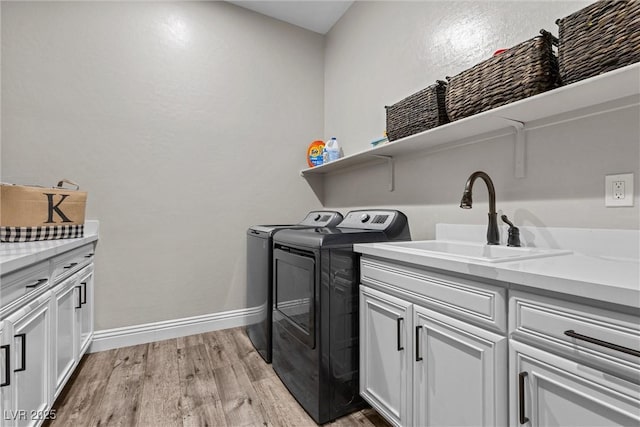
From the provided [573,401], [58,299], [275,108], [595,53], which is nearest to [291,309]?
[58,299]

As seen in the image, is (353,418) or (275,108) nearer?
(353,418)

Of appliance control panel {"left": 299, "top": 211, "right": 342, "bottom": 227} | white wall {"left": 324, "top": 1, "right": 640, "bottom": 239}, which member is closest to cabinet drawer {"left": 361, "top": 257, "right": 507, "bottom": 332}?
white wall {"left": 324, "top": 1, "right": 640, "bottom": 239}

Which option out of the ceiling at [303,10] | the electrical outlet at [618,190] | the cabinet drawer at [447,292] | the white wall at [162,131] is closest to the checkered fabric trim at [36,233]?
the white wall at [162,131]

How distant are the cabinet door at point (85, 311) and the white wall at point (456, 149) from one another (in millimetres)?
1926

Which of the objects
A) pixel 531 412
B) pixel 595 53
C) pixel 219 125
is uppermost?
pixel 219 125

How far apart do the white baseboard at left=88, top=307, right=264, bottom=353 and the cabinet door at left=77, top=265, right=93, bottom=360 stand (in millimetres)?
150

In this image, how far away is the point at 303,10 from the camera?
2.73 meters

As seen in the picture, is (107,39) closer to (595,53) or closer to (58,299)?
(58,299)

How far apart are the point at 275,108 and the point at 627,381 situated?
2769 mm

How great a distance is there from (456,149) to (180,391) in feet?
6.74

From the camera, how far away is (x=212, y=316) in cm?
255

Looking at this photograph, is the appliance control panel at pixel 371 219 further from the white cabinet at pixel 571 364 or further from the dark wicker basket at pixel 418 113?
the white cabinet at pixel 571 364

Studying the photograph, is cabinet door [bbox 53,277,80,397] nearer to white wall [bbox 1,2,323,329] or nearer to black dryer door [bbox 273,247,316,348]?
white wall [bbox 1,2,323,329]

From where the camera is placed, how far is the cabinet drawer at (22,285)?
0.96m
